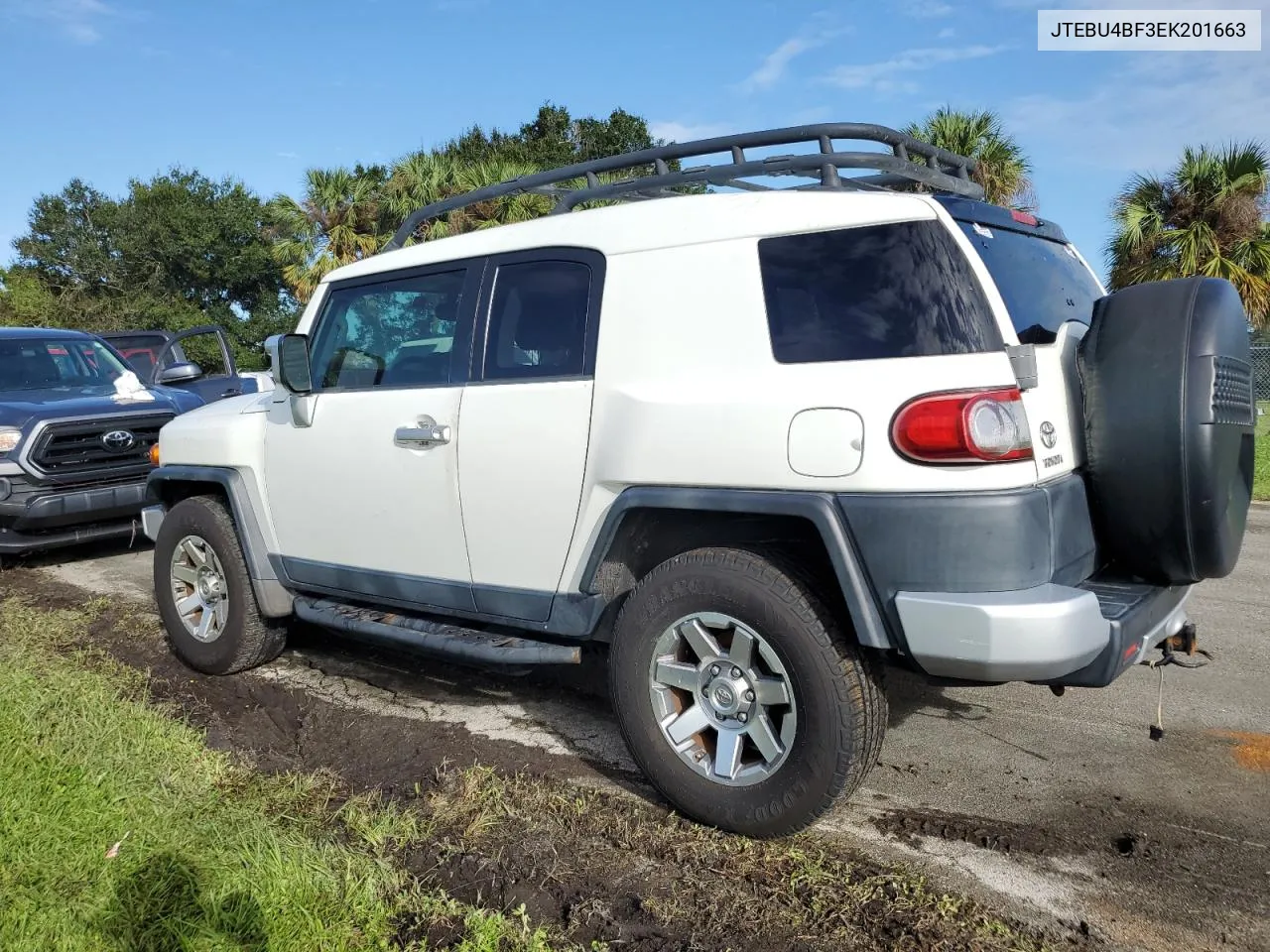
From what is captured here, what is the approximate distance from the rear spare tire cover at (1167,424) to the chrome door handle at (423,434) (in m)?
2.25

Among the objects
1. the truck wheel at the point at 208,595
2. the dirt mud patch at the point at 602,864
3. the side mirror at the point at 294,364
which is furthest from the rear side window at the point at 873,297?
the truck wheel at the point at 208,595

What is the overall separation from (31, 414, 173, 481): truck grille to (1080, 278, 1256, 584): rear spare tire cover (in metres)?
7.13

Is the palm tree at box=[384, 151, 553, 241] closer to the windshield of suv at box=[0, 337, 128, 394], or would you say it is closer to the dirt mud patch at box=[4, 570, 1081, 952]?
the windshield of suv at box=[0, 337, 128, 394]

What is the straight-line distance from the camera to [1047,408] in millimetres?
2771

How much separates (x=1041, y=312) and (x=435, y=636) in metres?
2.51

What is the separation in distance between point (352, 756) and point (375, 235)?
20303 millimetres

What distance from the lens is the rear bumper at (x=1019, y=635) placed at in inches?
97.7

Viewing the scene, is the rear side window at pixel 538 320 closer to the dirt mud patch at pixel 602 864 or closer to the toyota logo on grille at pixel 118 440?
the dirt mud patch at pixel 602 864

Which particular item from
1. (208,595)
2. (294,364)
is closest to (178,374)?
(208,595)

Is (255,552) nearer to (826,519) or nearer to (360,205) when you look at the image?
(826,519)

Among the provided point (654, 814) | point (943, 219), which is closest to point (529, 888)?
point (654, 814)

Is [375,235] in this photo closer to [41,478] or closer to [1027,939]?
[41,478]

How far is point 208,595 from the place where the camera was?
483 centimetres

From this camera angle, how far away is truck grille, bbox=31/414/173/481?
23.5ft
